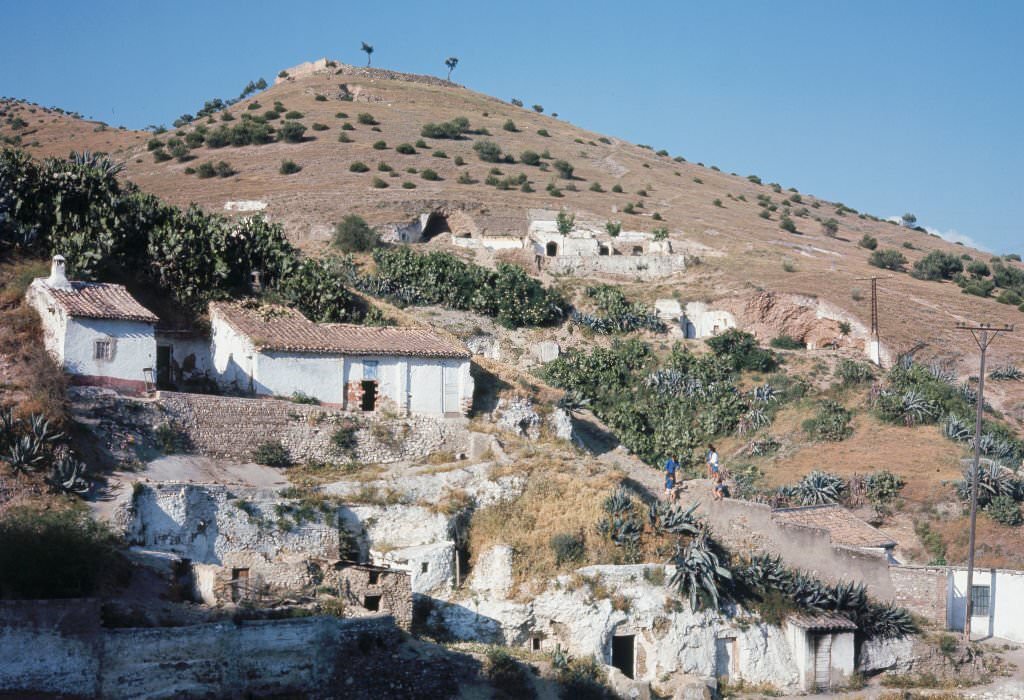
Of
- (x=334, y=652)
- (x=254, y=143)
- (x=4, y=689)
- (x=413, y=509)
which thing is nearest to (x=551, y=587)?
(x=413, y=509)

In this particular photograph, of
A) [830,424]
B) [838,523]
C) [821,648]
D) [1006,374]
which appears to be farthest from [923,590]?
[1006,374]

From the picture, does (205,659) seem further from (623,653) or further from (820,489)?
(820,489)

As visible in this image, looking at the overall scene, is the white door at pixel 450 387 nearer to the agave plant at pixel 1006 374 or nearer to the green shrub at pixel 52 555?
the green shrub at pixel 52 555

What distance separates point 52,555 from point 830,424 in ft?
93.6

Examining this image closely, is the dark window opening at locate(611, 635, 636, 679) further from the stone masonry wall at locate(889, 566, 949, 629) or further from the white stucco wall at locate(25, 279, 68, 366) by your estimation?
the white stucco wall at locate(25, 279, 68, 366)

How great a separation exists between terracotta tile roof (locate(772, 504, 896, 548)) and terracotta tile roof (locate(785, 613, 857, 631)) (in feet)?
11.0

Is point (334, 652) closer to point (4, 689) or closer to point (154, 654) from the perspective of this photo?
point (154, 654)

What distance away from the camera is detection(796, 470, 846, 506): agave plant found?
36500 mm

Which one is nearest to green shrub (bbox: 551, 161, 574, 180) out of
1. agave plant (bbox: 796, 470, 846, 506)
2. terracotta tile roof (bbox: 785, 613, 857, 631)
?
agave plant (bbox: 796, 470, 846, 506)

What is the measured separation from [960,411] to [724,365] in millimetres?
8542

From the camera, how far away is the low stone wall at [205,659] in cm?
1862

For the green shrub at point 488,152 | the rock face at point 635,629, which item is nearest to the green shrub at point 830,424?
the rock face at point 635,629

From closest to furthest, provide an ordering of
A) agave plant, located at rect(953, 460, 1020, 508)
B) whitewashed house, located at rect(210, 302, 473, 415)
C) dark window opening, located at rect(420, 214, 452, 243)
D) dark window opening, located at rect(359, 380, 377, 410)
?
whitewashed house, located at rect(210, 302, 473, 415), dark window opening, located at rect(359, 380, 377, 410), agave plant, located at rect(953, 460, 1020, 508), dark window opening, located at rect(420, 214, 452, 243)

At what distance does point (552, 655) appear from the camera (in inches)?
963
